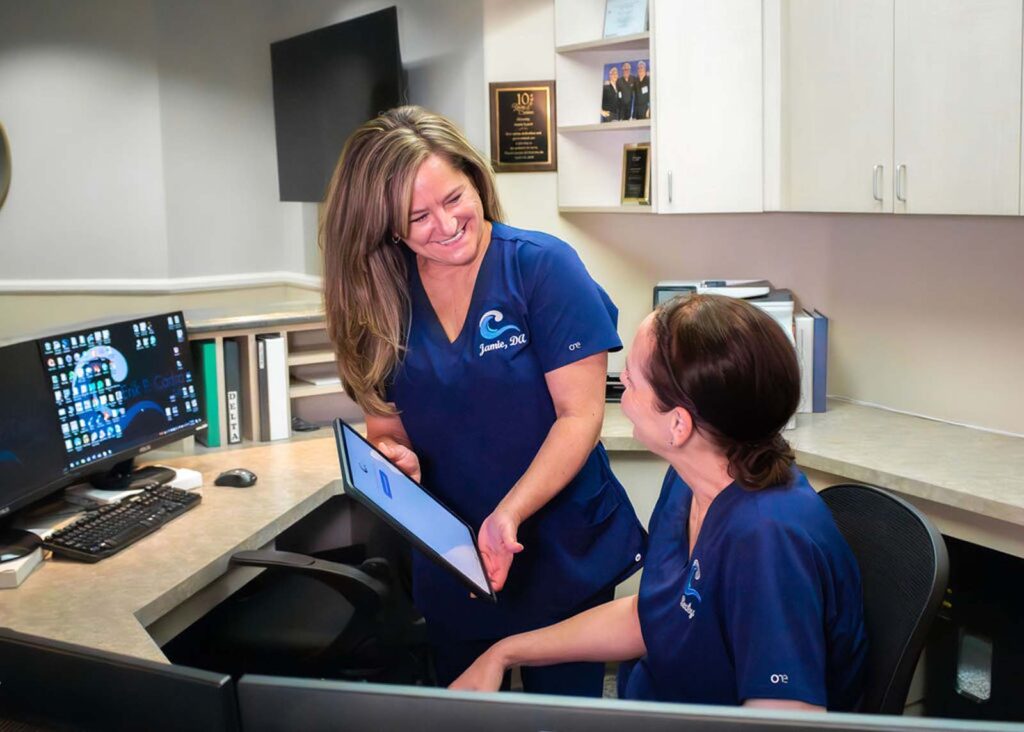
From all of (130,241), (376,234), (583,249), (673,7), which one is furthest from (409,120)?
(130,241)

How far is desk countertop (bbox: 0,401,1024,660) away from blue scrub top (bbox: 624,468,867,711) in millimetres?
820

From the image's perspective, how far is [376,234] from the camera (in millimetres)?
1839

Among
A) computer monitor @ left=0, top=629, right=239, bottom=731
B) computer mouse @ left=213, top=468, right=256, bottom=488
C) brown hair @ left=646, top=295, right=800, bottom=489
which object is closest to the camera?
A: computer monitor @ left=0, top=629, right=239, bottom=731

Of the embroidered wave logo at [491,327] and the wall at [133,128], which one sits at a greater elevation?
the wall at [133,128]

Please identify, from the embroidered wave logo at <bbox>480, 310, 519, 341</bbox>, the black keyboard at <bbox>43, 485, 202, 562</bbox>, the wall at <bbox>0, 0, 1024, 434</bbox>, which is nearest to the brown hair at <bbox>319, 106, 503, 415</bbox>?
the embroidered wave logo at <bbox>480, 310, 519, 341</bbox>

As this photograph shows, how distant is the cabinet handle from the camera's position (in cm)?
257

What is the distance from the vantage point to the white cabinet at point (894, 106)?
2344mm

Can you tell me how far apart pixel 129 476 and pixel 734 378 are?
1750 mm

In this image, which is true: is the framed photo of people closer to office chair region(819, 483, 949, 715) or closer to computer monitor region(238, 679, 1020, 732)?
office chair region(819, 483, 949, 715)

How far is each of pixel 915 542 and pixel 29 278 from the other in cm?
514

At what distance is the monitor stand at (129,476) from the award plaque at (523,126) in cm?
156

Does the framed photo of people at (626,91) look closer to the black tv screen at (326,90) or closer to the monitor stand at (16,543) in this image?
the black tv screen at (326,90)

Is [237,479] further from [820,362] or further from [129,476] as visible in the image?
[820,362]

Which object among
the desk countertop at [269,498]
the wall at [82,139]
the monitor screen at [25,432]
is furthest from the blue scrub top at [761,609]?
the wall at [82,139]
